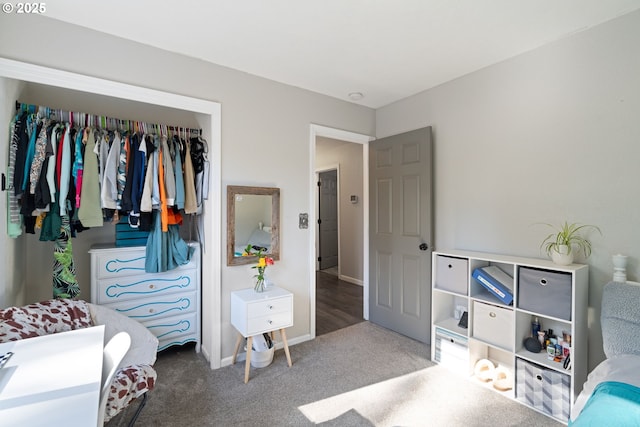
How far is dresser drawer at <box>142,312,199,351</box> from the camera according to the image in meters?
2.57

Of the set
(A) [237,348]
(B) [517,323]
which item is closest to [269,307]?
(A) [237,348]

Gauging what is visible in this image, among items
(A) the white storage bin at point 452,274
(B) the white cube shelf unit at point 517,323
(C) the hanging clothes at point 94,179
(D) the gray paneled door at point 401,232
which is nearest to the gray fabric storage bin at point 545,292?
(B) the white cube shelf unit at point 517,323

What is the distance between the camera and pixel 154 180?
94.8 inches

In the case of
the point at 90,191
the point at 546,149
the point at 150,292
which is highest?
the point at 546,149

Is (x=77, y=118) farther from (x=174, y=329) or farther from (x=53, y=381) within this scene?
(x=53, y=381)

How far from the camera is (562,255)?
1999mm

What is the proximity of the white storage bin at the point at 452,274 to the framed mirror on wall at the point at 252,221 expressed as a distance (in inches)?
57.4

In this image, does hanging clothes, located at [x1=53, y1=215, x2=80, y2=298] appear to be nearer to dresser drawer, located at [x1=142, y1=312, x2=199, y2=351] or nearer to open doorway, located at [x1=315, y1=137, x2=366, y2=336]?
dresser drawer, located at [x1=142, y1=312, x2=199, y2=351]

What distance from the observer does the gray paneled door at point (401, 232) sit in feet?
9.54

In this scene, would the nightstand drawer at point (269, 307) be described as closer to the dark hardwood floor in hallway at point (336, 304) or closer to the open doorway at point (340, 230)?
the dark hardwood floor in hallway at point (336, 304)

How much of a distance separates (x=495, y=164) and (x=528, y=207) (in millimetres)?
437

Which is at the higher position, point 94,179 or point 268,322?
point 94,179

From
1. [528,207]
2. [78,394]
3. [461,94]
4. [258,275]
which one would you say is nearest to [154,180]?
[258,275]

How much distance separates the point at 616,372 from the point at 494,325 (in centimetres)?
83
